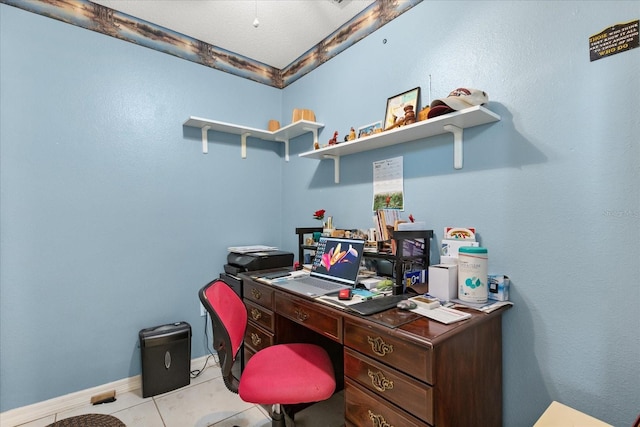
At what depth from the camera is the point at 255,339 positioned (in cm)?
195

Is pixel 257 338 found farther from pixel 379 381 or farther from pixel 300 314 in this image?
pixel 379 381

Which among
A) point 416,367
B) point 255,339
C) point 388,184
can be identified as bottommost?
point 255,339

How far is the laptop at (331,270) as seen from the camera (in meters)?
1.63

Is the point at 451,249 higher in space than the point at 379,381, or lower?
higher

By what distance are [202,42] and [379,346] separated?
271 cm

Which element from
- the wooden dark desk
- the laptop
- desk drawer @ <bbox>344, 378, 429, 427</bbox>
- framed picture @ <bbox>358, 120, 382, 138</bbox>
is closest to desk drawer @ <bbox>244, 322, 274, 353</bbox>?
the laptop

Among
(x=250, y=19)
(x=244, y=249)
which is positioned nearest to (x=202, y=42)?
(x=250, y=19)

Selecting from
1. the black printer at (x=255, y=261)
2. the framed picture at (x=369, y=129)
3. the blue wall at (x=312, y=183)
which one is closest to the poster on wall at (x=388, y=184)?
the blue wall at (x=312, y=183)

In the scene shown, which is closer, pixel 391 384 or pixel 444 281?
pixel 391 384

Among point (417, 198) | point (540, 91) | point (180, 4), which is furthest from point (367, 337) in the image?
point (180, 4)

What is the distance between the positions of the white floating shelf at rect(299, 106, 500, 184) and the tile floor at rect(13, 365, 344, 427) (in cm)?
173

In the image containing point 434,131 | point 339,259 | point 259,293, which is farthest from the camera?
point 259,293

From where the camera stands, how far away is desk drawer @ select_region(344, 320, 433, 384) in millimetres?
993

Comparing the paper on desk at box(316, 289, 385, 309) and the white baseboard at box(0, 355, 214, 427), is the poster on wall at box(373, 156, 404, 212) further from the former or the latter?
the white baseboard at box(0, 355, 214, 427)
